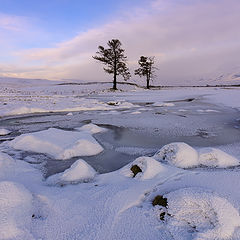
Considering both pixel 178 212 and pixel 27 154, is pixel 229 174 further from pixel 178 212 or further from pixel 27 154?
pixel 27 154

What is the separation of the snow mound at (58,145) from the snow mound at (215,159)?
2.32 metres

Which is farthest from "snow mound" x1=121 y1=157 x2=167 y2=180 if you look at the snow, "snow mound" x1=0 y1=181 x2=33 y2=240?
"snow mound" x1=0 y1=181 x2=33 y2=240

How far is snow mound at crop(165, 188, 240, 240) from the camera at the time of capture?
83.9 inches

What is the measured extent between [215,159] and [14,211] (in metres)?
3.49

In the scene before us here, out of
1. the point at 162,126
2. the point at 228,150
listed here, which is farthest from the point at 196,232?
the point at 162,126

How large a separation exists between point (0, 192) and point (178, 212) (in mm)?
2045

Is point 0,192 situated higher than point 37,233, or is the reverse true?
point 0,192

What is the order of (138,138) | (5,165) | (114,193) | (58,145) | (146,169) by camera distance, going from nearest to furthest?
(114,193), (146,169), (5,165), (58,145), (138,138)

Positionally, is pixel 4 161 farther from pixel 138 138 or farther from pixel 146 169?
pixel 138 138

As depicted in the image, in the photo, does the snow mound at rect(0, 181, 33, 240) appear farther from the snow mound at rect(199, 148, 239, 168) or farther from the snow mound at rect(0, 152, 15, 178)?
the snow mound at rect(199, 148, 239, 168)

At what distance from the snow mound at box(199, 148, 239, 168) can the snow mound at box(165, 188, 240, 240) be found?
1.61m

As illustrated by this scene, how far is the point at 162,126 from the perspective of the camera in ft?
26.3

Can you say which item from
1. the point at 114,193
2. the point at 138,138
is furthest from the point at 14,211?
the point at 138,138

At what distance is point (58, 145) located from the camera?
5.12 meters
